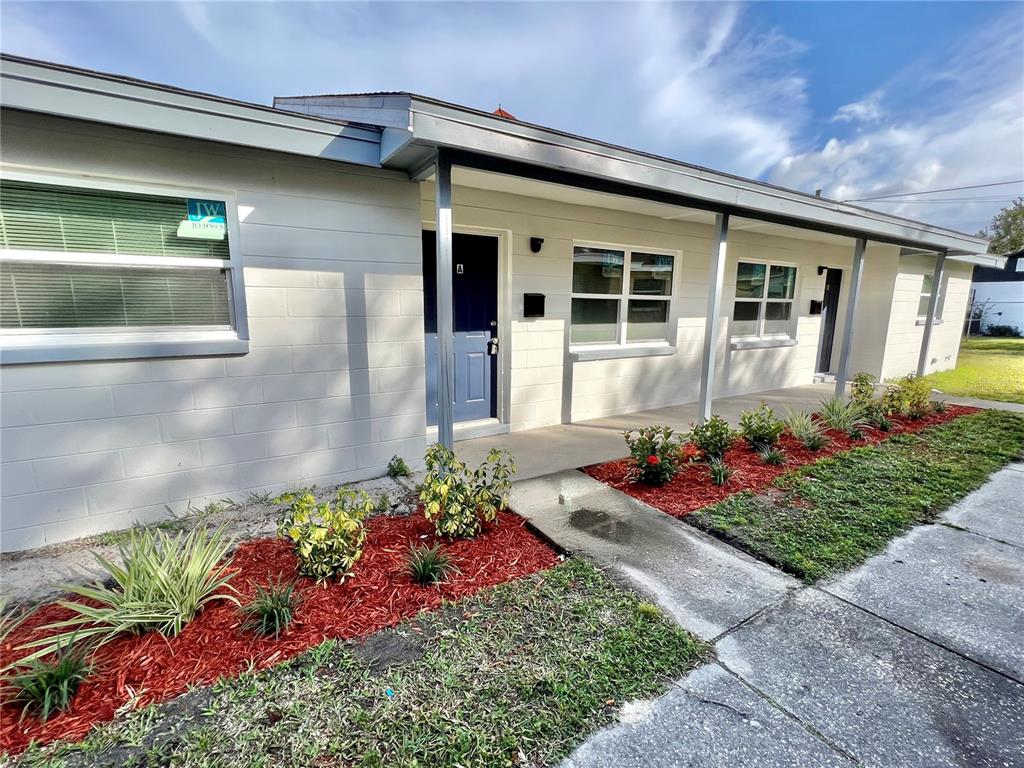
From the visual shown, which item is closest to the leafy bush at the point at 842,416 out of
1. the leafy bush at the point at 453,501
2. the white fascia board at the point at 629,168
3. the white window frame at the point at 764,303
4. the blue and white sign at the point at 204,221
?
the white window frame at the point at 764,303

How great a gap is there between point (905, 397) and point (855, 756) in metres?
6.42

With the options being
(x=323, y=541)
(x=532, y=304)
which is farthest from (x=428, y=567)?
(x=532, y=304)

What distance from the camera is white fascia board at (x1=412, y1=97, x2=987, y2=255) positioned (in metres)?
3.07

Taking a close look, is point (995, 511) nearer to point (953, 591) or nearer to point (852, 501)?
point (852, 501)

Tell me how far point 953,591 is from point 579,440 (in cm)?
330

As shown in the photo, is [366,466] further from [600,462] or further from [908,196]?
[908,196]

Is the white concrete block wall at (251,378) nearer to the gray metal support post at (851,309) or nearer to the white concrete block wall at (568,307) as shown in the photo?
the white concrete block wall at (568,307)

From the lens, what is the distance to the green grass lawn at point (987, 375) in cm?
845

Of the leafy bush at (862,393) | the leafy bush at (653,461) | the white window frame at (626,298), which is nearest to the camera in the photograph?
the leafy bush at (653,461)

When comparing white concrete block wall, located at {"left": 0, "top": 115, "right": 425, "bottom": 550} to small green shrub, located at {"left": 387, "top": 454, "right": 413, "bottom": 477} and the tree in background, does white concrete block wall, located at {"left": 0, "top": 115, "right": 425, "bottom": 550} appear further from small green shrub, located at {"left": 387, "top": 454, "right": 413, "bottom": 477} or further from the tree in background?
the tree in background

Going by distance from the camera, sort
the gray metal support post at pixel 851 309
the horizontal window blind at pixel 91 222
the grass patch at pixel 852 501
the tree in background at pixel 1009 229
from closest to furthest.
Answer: the horizontal window blind at pixel 91 222, the grass patch at pixel 852 501, the gray metal support post at pixel 851 309, the tree in background at pixel 1009 229

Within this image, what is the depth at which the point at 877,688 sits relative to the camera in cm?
195

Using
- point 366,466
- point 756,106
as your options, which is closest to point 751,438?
point 366,466

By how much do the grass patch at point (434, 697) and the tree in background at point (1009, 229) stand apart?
1584 inches
